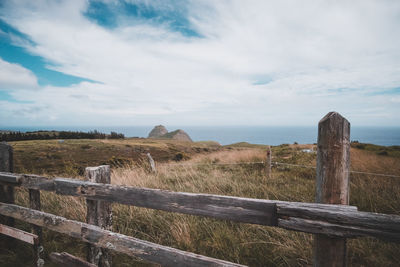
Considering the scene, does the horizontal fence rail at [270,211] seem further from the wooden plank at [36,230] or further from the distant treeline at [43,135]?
the distant treeline at [43,135]

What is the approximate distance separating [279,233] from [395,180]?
216 inches

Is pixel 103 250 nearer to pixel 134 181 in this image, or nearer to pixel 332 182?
pixel 332 182

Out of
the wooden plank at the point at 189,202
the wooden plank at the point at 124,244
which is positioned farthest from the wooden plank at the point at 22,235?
the wooden plank at the point at 189,202

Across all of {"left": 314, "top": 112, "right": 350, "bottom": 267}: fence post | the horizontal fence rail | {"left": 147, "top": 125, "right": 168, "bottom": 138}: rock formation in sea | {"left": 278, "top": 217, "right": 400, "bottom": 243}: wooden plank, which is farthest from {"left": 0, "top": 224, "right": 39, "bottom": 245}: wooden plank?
{"left": 147, "top": 125, "right": 168, "bottom": 138}: rock formation in sea

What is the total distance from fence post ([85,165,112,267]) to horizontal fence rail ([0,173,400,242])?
15 centimetres

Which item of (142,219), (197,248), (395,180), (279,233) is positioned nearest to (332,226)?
(279,233)

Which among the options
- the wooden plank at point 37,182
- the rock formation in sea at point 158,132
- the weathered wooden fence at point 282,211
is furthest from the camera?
the rock formation in sea at point 158,132

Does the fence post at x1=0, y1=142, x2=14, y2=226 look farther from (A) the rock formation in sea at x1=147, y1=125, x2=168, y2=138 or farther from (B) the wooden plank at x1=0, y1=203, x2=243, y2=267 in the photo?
(A) the rock formation in sea at x1=147, y1=125, x2=168, y2=138

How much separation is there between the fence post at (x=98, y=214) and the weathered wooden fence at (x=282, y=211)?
1 cm

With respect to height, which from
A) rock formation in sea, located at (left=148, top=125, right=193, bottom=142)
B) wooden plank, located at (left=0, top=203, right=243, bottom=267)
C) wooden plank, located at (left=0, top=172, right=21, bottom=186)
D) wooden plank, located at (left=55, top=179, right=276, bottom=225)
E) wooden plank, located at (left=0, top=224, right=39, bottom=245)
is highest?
rock formation in sea, located at (left=148, top=125, right=193, bottom=142)

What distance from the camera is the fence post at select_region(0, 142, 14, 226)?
3469 millimetres

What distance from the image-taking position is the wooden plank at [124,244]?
1.85 m

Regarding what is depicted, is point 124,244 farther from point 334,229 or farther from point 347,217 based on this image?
point 347,217

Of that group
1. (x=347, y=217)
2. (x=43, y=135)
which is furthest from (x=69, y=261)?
(x=43, y=135)
